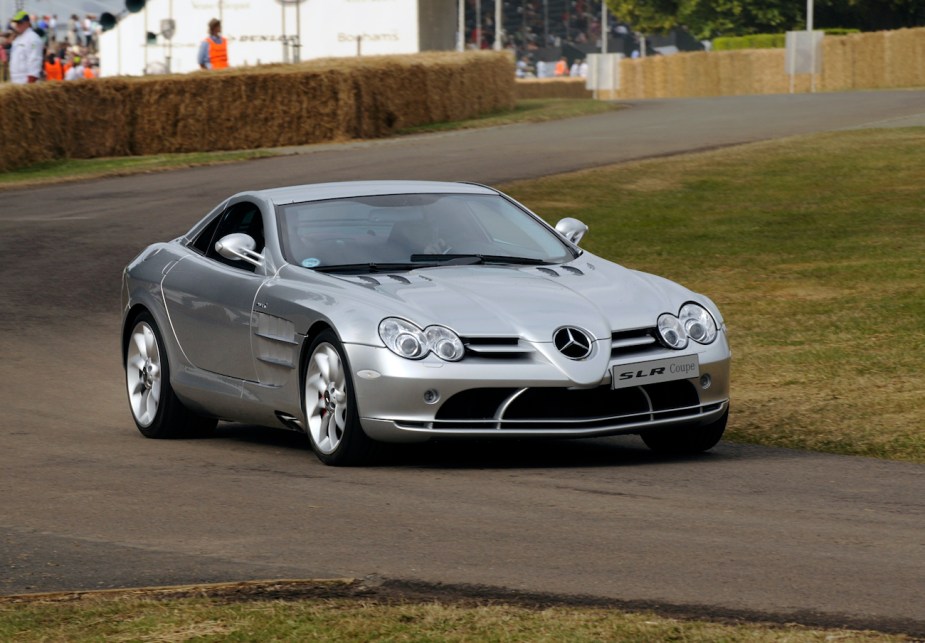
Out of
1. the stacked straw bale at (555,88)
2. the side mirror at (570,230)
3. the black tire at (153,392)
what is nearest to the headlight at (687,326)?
the side mirror at (570,230)

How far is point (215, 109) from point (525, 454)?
23.7 metres

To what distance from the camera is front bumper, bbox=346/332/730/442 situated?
827 cm

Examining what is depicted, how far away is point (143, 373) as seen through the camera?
10570mm

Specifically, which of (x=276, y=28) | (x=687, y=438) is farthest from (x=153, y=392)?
(x=276, y=28)

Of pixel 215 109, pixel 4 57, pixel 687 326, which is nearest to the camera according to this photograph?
pixel 687 326

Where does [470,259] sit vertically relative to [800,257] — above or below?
above

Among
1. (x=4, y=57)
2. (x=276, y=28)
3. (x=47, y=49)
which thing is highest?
(x=276, y=28)

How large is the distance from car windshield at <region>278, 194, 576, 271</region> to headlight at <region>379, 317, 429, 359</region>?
928 millimetres

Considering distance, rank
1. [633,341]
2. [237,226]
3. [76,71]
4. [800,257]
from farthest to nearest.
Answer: [76,71], [800,257], [237,226], [633,341]

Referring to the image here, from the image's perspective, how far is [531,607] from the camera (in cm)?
548

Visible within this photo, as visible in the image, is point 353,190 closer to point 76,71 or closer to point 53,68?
point 53,68

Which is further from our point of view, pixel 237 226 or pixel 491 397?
pixel 237 226

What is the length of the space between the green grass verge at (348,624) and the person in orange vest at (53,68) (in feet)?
126

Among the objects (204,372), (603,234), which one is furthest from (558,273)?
(603,234)
